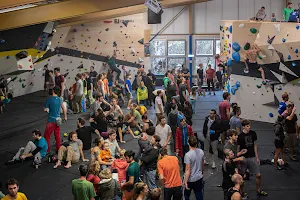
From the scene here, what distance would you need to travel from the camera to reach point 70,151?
1002 centimetres

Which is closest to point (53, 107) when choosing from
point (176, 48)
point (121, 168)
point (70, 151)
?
point (70, 151)

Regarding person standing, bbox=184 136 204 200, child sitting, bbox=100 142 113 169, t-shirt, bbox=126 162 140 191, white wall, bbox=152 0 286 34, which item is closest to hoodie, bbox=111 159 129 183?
t-shirt, bbox=126 162 140 191

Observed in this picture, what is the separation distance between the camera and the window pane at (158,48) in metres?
23.9

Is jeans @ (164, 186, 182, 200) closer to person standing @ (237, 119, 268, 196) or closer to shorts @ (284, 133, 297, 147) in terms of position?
person standing @ (237, 119, 268, 196)

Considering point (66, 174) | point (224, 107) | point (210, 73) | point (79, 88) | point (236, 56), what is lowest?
point (66, 174)

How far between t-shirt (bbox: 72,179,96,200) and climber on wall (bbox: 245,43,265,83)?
349 inches

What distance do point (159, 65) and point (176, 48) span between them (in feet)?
4.37

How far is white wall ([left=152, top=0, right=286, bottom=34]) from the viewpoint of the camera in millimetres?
23359

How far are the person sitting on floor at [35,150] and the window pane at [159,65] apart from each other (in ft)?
46.9

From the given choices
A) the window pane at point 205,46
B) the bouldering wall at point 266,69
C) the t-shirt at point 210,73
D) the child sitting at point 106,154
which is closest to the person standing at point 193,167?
the child sitting at point 106,154

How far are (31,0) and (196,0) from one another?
45.2 ft

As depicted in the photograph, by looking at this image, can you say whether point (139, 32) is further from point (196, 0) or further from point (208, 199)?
point (208, 199)

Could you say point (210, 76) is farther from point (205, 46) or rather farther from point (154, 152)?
point (154, 152)

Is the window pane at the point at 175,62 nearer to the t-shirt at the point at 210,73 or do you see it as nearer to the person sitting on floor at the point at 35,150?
the t-shirt at the point at 210,73
